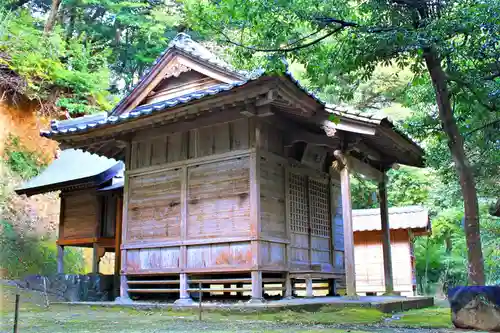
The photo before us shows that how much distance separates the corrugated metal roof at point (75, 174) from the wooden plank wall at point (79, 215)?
1.86 feet

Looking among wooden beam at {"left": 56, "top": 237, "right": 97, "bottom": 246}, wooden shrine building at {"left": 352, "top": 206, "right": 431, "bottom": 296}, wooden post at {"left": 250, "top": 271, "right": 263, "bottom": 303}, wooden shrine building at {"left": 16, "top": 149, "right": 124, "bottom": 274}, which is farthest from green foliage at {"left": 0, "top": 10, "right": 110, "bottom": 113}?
wooden post at {"left": 250, "top": 271, "right": 263, "bottom": 303}

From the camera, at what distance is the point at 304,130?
35.2ft

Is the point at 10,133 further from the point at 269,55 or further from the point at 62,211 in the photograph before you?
the point at 269,55

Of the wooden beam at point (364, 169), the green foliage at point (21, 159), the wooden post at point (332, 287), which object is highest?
the green foliage at point (21, 159)

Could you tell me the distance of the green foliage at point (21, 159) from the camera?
19625 millimetres

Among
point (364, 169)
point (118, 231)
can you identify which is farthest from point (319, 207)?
point (118, 231)

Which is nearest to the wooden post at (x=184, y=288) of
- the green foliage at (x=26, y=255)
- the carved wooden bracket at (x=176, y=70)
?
the carved wooden bracket at (x=176, y=70)

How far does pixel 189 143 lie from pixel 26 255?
10594mm

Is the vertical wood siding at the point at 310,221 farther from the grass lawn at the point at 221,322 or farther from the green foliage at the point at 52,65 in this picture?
the green foliage at the point at 52,65

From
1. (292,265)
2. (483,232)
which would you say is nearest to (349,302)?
(292,265)

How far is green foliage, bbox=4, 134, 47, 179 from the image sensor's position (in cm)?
1962

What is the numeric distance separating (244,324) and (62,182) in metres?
8.29

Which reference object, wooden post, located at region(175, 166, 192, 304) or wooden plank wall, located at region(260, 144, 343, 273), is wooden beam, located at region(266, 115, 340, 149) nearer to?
wooden plank wall, located at region(260, 144, 343, 273)

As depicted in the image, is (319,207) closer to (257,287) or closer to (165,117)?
(257,287)
